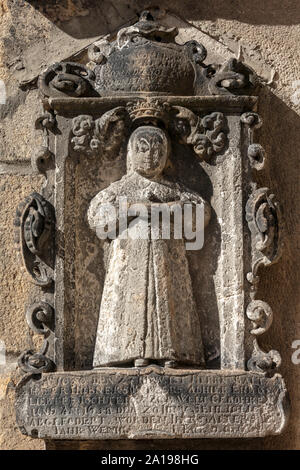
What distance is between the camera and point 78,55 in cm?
502

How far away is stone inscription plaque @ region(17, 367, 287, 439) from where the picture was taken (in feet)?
14.6

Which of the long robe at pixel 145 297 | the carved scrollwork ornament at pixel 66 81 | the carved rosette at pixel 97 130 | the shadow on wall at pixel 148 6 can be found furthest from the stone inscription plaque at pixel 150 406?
the shadow on wall at pixel 148 6

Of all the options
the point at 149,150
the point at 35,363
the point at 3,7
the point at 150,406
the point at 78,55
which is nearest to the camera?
the point at 150,406

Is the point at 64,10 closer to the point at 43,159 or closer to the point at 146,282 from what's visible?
the point at 43,159

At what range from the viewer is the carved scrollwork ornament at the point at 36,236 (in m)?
4.63

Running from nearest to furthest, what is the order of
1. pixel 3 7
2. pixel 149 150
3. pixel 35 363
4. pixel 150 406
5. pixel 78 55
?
pixel 150 406 → pixel 35 363 → pixel 149 150 → pixel 78 55 → pixel 3 7

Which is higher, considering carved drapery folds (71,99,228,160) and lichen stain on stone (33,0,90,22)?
lichen stain on stone (33,0,90,22)

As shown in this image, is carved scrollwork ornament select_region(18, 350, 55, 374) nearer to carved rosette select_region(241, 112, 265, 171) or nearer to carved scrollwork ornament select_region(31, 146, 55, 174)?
carved scrollwork ornament select_region(31, 146, 55, 174)

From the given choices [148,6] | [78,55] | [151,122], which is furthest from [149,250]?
[148,6]

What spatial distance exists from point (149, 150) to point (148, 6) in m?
0.78

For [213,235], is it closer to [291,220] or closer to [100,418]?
[291,220]

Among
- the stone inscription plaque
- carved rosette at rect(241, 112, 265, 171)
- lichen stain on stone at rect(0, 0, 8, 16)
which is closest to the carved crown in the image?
carved rosette at rect(241, 112, 265, 171)

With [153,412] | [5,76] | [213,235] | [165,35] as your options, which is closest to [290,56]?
[165,35]

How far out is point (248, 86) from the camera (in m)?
4.79
